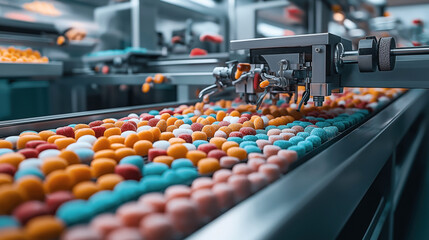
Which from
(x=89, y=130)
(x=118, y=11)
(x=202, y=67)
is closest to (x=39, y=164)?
(x=89, y=130)

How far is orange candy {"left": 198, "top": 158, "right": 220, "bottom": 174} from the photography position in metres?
0.64

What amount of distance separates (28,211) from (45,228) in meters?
0.06

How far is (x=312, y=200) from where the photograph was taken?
1.67 feet

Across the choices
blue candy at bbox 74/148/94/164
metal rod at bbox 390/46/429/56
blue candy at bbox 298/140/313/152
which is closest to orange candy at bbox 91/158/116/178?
blue candy at bbox 74/148/94/164

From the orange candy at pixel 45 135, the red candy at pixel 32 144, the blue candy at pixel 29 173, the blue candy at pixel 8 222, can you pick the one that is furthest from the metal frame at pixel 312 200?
the orange candy at pixel 45 135

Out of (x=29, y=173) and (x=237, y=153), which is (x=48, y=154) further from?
(x=237, y=153)

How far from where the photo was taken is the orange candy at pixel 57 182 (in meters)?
0.53

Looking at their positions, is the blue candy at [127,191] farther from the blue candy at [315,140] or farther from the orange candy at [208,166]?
the blue candy at [315,140]

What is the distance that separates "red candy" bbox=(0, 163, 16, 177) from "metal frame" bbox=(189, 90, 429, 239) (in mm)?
391

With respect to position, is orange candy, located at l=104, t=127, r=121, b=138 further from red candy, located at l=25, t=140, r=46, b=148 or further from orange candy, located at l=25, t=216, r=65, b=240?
orange candy, located at l=25, t=216, r=65, b=240

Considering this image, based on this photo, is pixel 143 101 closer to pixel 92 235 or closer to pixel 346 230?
pixel 346 230

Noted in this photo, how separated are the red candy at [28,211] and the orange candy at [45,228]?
0.08ft

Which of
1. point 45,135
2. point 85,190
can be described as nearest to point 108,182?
point 85,190

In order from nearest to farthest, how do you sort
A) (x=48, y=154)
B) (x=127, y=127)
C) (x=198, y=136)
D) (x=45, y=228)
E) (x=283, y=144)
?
1. (x=45, y=228)
2. (x=48, y=154)
3. (x=283, y=144)
4. (x=198, y=136)
5. (x=127, y=127)
